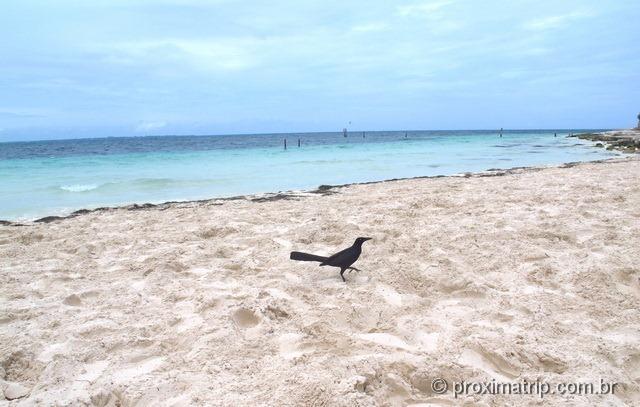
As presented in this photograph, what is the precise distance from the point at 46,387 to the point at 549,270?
3.73 m

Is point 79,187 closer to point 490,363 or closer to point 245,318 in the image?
point 245,318

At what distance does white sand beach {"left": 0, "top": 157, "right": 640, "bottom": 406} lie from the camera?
225 cm

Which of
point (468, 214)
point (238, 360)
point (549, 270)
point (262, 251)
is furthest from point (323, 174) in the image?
point (238, 360)

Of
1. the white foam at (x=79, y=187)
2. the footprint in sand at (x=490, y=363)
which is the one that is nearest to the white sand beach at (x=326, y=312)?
the footprint in sand at (x=490, y=363)

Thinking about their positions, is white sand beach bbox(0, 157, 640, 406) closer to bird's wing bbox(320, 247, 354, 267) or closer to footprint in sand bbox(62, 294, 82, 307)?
footprint in sand bbox(62, 294, 82, 307)

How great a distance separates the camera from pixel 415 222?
17.7 feet

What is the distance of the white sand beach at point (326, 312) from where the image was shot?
2252 millimetres

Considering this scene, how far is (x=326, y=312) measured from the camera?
3053 mm

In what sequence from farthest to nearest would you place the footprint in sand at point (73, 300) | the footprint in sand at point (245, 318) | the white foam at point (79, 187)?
the white foam at point (79, 187) < the footprint in sand at point (73, 300) < the footprint in sand at point (245, 318)

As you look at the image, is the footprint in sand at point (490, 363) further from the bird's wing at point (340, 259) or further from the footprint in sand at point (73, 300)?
the footprint in sand at point (73, 300)

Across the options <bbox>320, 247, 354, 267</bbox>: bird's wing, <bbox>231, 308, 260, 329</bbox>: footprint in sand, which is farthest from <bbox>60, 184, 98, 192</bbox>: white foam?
<bbox>231, 308, 260, 329</bbox>: footprint in sand

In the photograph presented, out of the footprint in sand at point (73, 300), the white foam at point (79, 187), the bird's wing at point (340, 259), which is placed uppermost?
the bird's wing at point (340, 259)

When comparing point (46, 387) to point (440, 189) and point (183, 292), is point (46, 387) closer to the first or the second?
point (183, 292)

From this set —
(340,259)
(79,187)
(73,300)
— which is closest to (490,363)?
(340,259)
